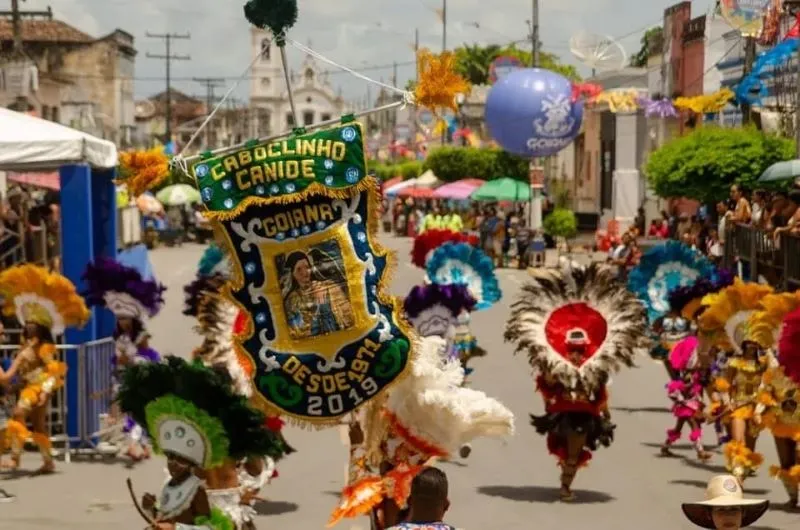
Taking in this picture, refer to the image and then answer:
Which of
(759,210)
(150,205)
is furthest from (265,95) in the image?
(759,210)

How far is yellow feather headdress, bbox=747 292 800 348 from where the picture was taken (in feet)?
41.4

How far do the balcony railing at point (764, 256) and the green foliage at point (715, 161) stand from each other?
3530 millimetres

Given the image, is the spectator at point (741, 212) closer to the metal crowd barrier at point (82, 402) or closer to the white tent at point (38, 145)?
the metal crowd barrier at point (82, 402)

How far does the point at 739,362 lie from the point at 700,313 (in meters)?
2.17

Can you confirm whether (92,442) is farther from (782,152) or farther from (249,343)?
(782,152)

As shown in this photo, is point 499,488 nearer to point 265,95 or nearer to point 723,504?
point 723,504

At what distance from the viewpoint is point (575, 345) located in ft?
43.8

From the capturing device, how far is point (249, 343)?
32.7 feet

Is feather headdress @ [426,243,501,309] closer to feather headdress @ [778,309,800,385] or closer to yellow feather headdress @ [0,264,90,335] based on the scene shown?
yellow feather headdress @ [0,264,90,335]

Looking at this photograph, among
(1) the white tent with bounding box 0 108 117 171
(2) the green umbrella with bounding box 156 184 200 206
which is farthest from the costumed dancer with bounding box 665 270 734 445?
(2) the green umbrella with bounding box 156 184 200 206

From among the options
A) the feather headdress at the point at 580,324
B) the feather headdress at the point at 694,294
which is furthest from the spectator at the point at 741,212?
the feather headdress at the point at 580,324

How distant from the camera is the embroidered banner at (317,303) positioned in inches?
385

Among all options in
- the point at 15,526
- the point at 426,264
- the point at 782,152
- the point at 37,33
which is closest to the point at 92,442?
the point at 15,526

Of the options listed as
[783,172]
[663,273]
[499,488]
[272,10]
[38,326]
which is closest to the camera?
[272,10]
